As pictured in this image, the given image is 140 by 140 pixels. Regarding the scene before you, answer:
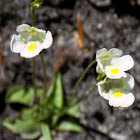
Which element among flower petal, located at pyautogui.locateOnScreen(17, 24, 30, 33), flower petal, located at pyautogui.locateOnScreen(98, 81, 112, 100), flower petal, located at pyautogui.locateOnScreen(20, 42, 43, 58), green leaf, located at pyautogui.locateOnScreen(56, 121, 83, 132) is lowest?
green leaf, located at pyautogui.locateOnScreen(56, 121, 83, 132)

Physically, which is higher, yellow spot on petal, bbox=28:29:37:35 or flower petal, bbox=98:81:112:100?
yellow spot on petal, bbox=28:29:37:35

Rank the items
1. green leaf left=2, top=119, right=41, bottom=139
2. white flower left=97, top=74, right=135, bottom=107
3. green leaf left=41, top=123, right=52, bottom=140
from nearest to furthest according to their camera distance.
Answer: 1. white flower left=97, top=74, right=135, bottom=107
2. green leaf left=41, top=123, right=52, bottom=140
3. green leaf left=2, top=119, right=41, bottom=139

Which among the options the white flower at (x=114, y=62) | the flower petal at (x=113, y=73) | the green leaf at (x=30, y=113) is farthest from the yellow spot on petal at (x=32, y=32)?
the green leaf at (x=30, y=113)

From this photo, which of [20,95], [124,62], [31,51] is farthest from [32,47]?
[20,95]

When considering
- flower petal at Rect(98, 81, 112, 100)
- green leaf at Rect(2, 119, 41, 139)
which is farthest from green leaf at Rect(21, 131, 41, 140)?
flower petal at Rect(98, 81, 112, 100)

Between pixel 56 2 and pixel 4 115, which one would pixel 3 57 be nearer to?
pixel 4 115

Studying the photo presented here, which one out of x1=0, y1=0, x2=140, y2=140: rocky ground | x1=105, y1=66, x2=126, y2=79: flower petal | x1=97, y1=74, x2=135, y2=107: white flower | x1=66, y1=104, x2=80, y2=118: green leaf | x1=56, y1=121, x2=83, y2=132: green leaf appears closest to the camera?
x1=105, y1=66, x2=126, y2=79: flower petal

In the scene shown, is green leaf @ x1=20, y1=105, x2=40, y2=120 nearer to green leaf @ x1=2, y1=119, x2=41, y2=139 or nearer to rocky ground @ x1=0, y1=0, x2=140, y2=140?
green leaf @ x1=2, y1=119, x2=41, y2=139
